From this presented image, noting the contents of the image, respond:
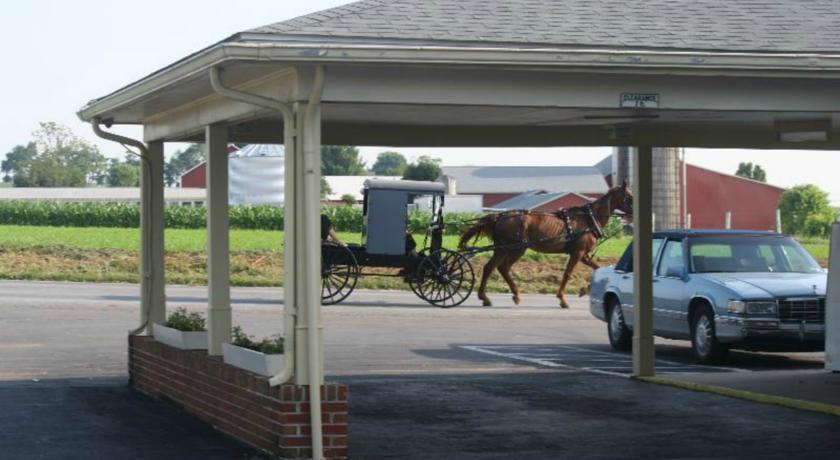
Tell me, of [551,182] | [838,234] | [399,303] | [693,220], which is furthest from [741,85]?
[551,182]

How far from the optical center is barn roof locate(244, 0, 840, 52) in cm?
1070

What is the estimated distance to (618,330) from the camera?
20922mm

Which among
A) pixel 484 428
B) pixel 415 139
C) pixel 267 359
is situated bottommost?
pixel 484 428

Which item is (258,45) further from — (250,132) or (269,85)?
(250,132)

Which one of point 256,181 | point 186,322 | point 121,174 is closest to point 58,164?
point 121,174

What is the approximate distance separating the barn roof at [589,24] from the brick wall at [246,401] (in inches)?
103

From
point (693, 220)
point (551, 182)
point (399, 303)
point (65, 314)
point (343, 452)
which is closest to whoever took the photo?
point (343, 452)

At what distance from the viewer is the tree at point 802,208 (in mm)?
71250

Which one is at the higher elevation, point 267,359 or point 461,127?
point 461,127

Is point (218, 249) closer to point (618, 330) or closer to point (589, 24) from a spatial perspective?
point (589, 24)

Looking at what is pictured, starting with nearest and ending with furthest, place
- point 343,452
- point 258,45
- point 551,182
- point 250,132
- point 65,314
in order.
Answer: point 258,45, point 343,452, point 250,132, point 65,314, point 551,182

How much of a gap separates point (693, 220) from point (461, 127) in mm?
70020

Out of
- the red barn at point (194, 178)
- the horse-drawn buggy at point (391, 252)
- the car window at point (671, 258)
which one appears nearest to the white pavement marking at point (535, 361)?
the car window at point (671, 258)

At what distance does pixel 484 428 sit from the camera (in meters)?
12.4
